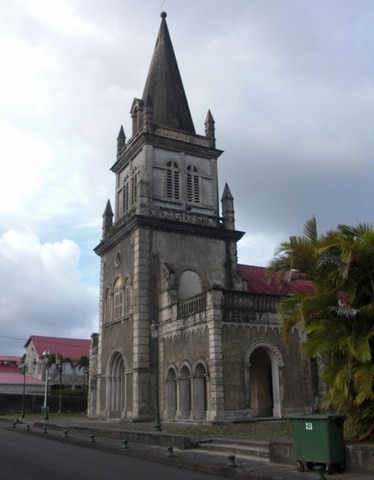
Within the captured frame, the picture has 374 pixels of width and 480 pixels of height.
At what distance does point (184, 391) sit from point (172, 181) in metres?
13.0

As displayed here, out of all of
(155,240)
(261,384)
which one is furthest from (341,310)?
(155,240)

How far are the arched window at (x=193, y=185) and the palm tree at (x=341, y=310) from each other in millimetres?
19813

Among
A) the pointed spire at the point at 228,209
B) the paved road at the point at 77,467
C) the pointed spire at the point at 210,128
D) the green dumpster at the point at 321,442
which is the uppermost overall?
the pointed spire at the point at 210,128

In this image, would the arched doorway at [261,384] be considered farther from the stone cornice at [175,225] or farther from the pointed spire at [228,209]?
the pointed spire at [228,209]

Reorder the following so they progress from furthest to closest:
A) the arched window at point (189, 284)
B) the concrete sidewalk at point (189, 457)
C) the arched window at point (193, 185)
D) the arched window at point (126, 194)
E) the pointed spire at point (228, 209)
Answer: the arched window at point (126, 194), the arched window at point (193, 185), the pointed spire at point (228, 209), the arched window at point (189, 284), the concrete sidewalk at point (189, 457)

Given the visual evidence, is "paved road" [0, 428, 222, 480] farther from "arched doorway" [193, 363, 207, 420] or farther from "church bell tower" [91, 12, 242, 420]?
"church bell tower" [91, 12, 242, 420]

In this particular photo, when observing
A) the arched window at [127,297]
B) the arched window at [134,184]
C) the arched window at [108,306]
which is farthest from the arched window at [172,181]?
the arched window at [108,306]

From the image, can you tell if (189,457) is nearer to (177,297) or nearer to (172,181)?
(177,297)

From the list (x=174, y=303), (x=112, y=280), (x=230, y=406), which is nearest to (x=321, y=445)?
(x=230, y=406)

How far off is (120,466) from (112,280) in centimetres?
2079

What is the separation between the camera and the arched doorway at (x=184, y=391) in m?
26.2

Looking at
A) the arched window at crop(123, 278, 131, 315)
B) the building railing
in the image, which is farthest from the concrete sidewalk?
the arched window at crop(123, 278, 131, 315)

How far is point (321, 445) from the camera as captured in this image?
11.0 meters

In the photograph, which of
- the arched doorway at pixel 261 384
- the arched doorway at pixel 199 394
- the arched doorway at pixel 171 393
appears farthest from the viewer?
the arched doorway at pixel 171 393
